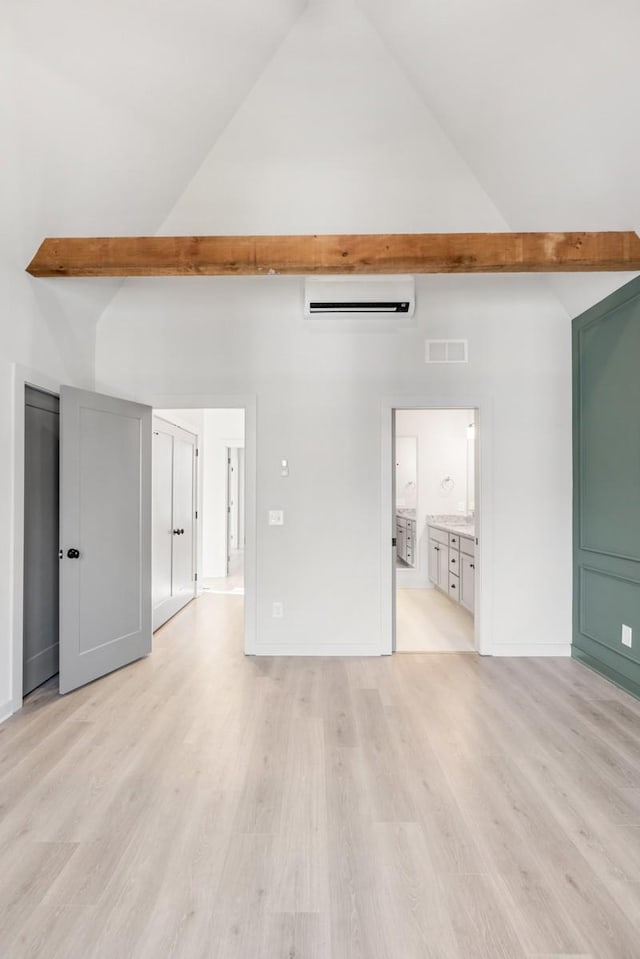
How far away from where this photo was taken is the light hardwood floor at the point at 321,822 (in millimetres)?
1459

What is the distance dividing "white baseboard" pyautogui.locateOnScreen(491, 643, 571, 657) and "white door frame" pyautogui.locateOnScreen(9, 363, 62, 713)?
3392 mm

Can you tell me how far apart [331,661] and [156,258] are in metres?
3.09

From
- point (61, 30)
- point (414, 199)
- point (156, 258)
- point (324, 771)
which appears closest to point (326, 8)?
point (414, 199)

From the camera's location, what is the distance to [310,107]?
116 inches

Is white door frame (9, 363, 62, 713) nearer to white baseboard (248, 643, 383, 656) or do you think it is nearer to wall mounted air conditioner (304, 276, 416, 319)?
white baseboard (248, 643, 383, 656)

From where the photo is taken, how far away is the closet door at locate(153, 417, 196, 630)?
14.8 feet

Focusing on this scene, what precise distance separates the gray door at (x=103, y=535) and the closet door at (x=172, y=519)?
0.57 metres

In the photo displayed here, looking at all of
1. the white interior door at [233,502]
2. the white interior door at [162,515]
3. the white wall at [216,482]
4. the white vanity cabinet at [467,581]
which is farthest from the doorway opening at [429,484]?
the white interior door at [233,502]

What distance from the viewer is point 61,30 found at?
82.5 inches

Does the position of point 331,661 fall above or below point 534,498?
below

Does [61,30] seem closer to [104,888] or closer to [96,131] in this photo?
Result: [96,131]

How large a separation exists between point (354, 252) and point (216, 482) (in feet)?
16.3

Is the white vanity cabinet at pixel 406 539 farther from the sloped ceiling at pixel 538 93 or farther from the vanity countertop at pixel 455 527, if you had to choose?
the sloped ceiling at pixel 538 93

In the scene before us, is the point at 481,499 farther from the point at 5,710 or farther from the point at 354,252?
the point at 5,710
